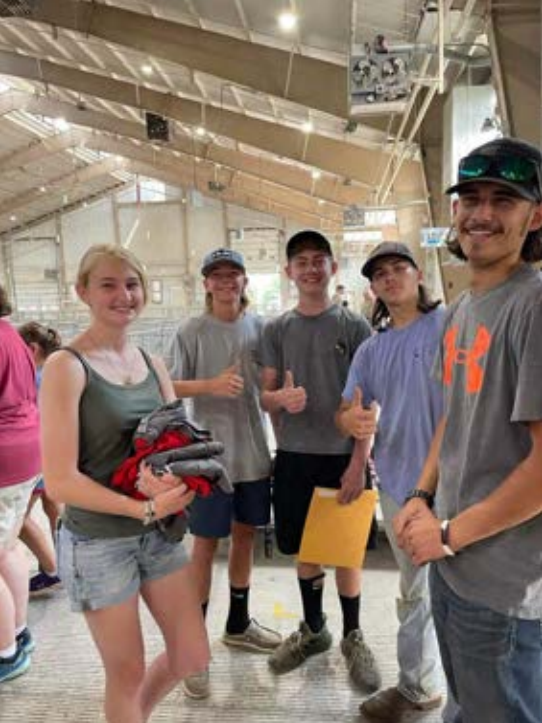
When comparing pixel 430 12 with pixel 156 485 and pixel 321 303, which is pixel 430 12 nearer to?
pixel 321 303

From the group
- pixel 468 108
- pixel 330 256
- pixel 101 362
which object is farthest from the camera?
pixel 468 108

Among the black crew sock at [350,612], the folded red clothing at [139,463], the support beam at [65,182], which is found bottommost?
the black crew sock at [350,612]

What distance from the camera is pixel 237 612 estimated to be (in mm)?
2605

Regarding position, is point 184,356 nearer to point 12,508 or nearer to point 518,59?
point 12,508

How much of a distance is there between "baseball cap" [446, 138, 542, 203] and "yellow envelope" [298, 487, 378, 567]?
4.53 feet

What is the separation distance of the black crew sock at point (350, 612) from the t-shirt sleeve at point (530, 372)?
1610 millimetres

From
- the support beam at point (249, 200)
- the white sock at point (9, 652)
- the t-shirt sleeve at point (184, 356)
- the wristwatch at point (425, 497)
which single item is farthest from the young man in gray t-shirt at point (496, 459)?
the support beam at point (249, 200)

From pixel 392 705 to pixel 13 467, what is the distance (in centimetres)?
164

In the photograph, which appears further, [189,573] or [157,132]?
[157,132]

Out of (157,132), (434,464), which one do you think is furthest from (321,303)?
(157,132)

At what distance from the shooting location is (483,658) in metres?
1.16

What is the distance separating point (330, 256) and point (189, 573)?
49.5 inches

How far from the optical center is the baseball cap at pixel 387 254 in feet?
6.43

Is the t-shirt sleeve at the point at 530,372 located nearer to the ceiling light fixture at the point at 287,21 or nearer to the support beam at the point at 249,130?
the ceiling light fixture at the point at 287,21
